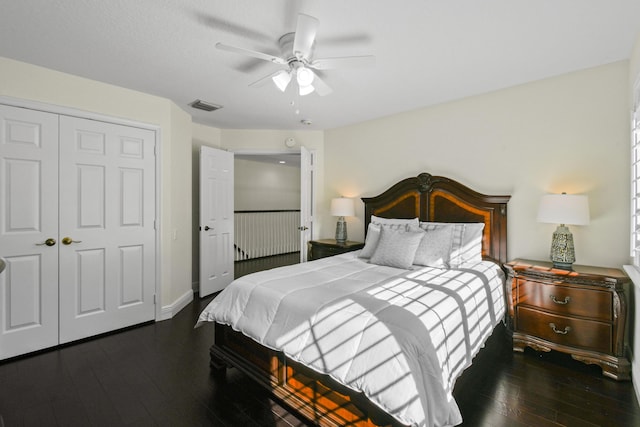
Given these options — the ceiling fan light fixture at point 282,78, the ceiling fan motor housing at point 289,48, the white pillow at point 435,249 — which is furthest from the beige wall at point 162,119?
the white pillow at point 435,249

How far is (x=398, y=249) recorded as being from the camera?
283 cm

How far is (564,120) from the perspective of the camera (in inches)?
108

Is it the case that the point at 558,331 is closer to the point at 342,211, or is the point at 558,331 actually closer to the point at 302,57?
the point at 342,211

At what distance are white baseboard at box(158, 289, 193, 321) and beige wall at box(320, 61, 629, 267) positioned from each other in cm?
304

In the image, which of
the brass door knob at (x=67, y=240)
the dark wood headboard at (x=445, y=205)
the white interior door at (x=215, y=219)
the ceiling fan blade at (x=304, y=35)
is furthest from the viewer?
the white interior door at (x=215, y=219)

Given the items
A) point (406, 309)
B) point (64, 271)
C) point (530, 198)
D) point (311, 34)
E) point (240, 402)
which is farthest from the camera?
point (530, 198)

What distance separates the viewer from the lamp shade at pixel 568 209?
2396 millimetres

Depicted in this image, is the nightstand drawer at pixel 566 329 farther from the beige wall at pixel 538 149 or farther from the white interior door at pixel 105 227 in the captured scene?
the white interior door at pixel 105 227

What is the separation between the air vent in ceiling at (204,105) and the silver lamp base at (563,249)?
3.70m

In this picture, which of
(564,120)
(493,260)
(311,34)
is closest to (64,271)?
(311,34)

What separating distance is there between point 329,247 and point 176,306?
1999 mm

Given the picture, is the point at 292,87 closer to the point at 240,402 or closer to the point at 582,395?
the point at 240,402

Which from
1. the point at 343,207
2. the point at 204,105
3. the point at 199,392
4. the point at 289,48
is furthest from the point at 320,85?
the point at 199,392

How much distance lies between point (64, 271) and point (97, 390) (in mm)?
1258
